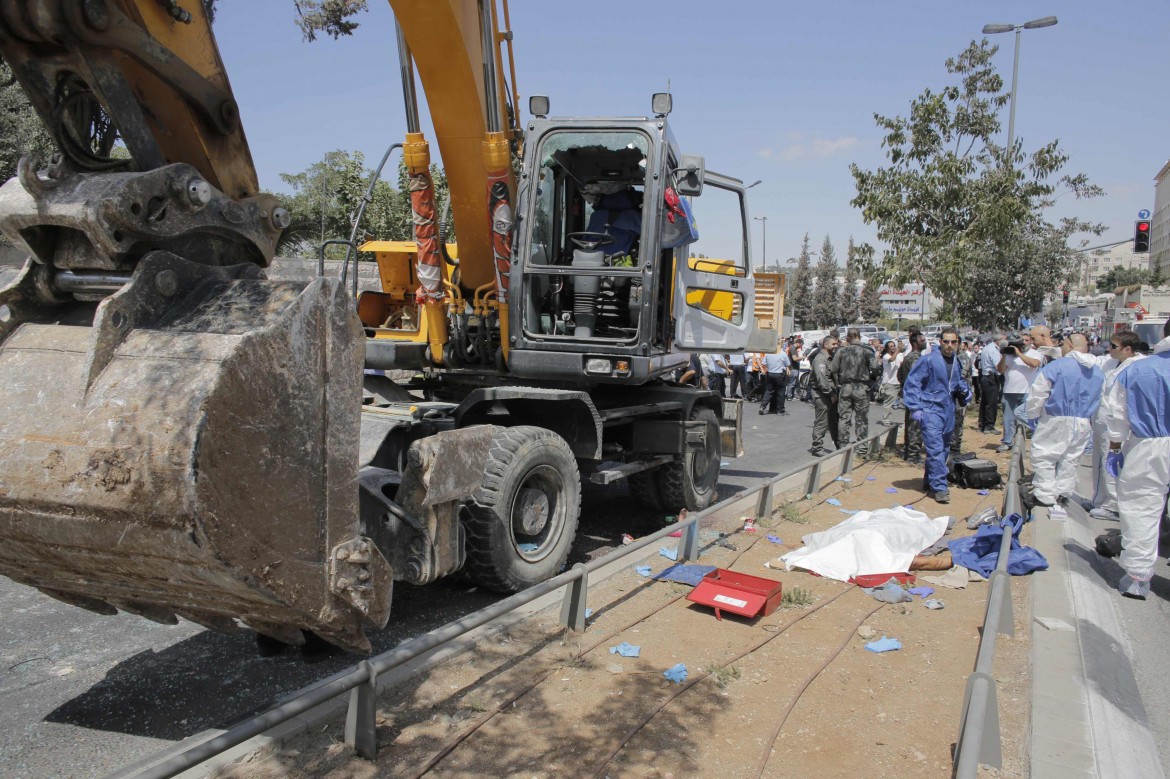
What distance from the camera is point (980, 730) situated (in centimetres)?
291

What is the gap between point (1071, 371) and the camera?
347 inches

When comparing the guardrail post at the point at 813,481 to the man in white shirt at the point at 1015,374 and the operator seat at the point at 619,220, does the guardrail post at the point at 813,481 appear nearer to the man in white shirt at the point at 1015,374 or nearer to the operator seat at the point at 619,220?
the operator seat at the point at 619,220

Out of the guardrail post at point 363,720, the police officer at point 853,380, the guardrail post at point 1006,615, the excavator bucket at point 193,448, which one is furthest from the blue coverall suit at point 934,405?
the excavator bucket at point 193,448

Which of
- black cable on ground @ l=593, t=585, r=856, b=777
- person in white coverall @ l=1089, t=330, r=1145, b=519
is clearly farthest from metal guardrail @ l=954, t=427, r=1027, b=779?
person in white coverall @ l=1089, t=330, r=1145, b=519

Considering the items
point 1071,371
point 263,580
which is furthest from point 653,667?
point 1071,371

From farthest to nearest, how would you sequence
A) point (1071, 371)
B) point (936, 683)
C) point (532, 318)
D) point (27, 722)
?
point (1071, 371)
point (532, 318)
point (936, 683)
point (27, 722)

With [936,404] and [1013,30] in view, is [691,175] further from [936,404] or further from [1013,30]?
[1013,30]

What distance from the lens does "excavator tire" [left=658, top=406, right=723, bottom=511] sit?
7613 millimetres

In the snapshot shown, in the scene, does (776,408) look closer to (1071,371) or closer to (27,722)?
(1071,371)

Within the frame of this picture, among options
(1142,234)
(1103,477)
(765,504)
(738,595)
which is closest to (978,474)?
(1103,477)

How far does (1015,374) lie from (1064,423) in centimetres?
415

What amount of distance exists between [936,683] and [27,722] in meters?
4.47

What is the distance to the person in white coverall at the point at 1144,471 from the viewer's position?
6.01 metres

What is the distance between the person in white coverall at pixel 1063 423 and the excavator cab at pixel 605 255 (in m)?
4.48
